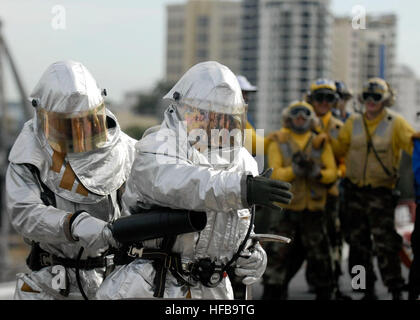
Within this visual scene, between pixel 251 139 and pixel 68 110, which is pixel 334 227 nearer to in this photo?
pixel 251 139

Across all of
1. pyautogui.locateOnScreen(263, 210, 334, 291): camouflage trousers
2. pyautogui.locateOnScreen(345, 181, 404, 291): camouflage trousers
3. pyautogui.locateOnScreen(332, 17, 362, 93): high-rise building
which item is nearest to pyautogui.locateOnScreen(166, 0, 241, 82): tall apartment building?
pyautogui.locateOnScreen(332, 17, 362, 93): high-rise building

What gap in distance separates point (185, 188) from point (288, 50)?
413 ft

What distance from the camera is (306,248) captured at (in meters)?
9.33

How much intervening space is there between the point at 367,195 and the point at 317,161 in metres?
0.60

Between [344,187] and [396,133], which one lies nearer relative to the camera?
[396,133]

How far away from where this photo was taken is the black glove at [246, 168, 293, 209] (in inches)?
183

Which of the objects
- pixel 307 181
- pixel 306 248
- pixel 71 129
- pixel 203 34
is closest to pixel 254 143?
Result: pixel 307 181

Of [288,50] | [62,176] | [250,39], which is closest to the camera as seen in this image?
[62,176]

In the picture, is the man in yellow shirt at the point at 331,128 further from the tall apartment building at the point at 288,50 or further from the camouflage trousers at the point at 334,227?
the tall apartment building at the point at 288,50

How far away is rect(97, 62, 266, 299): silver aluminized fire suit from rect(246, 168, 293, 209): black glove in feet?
0.35

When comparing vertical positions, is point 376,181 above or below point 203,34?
above

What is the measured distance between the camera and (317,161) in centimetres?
925

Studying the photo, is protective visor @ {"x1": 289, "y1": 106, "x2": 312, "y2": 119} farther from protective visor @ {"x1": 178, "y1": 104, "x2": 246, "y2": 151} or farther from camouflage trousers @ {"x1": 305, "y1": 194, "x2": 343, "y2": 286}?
protective visor @ {"x1": 178, "y1": 104, "x2": 246, "y2": 151}
